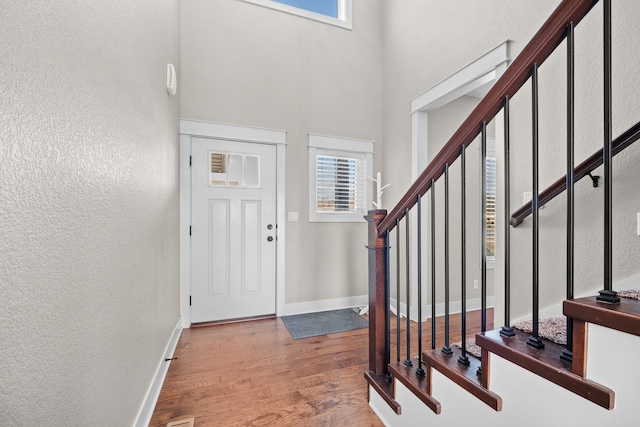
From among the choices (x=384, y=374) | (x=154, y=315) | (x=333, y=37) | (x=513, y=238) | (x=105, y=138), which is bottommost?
(x=384, y=374)

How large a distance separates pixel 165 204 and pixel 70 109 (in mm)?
1434

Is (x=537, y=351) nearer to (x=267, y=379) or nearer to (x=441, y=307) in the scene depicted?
(x=267, y=379)

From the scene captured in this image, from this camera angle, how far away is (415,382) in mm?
1356

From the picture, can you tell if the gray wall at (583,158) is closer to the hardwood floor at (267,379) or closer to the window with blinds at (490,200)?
the hardwood floor at (267,379)

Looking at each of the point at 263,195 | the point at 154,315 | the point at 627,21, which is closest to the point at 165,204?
the point at 154,315

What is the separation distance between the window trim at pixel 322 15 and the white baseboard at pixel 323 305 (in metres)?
3.17

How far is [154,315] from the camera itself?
5.87 ft

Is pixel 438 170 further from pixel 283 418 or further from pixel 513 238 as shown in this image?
pixel 283 418

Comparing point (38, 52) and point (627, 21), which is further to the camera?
point (627, 21)

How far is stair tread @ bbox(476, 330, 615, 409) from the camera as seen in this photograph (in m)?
0.71

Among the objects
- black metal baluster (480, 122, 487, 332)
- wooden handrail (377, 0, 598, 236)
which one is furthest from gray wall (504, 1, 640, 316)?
wooden handrail (377, 0, 598, 236)

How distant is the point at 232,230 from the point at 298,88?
5.61 feet

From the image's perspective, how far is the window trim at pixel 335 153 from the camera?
3.32 meters

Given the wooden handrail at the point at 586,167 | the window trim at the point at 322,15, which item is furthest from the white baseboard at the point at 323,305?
the window trim at the point at 322,15
